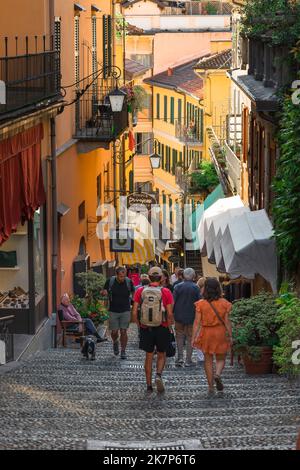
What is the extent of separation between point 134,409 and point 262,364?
10.9ft

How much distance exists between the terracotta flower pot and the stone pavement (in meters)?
0.20

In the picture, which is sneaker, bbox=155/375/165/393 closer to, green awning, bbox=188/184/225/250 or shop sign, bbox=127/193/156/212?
green awning, bbox=188/184/225/250

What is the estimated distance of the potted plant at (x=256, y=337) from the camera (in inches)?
635

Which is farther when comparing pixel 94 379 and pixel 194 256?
pixel 194 256

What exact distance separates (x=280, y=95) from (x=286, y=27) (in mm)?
1086

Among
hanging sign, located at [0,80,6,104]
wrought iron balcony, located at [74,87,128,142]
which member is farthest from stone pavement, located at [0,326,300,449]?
wrought iron balcony, located at [74,87,128,142]

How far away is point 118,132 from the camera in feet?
98.6

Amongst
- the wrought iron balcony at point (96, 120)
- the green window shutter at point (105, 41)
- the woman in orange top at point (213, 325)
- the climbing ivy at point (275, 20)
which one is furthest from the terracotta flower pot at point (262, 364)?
the green window shutter at point (105, 41)

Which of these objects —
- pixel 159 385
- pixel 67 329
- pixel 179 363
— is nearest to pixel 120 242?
pixel 67 329

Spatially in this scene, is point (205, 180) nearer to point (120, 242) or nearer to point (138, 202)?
point (138, 202)

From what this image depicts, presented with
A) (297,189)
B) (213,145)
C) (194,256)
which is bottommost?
(194,256)

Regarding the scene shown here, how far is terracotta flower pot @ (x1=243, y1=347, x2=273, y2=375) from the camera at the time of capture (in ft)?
53.1

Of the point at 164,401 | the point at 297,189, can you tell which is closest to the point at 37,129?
the point at 297,189
